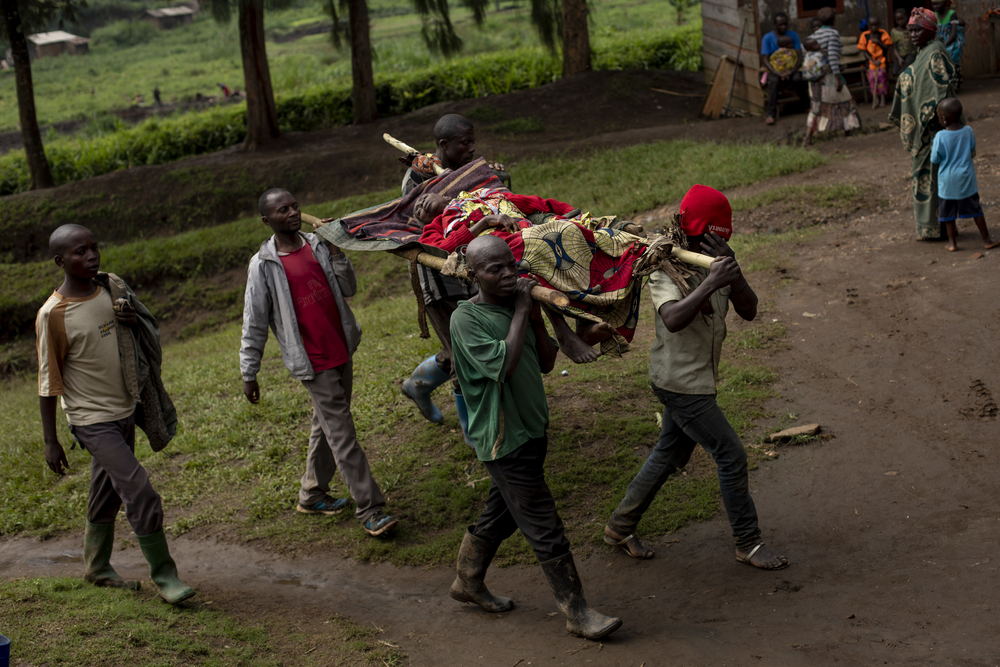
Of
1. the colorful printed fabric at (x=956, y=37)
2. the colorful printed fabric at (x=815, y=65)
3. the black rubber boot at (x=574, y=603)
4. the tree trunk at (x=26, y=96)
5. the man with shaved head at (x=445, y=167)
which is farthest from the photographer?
the tree trunk at (x=26, y=96)

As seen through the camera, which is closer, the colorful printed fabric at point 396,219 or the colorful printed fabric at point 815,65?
the colorful printed fabric at point 396,219

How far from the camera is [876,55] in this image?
1353 cm

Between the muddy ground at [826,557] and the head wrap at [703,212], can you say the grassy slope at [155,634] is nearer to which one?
the muddy ground at [826,557]

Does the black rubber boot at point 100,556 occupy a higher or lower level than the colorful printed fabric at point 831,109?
lower

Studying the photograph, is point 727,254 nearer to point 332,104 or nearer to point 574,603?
point 574,603

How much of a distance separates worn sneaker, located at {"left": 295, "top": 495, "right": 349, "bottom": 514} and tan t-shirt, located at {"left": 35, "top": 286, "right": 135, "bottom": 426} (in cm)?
145

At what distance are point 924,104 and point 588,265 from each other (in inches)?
210

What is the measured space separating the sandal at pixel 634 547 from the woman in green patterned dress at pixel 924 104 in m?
4.90

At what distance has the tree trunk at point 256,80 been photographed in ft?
50.3

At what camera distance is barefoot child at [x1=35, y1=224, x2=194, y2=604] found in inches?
165

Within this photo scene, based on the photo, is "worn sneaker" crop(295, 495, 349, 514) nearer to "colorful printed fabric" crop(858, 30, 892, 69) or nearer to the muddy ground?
the muddy ground

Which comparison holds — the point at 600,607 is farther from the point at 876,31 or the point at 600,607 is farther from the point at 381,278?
the point at 876,31

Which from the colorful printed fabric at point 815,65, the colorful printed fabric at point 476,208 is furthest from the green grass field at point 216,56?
the colorful printed fabric at point 476,208

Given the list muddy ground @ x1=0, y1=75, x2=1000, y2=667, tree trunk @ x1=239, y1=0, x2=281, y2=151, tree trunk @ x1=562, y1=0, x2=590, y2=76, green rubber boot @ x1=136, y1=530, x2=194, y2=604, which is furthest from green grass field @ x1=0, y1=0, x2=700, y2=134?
green rubber boot @ x1=136, y1=530, x2=194, y2=604
